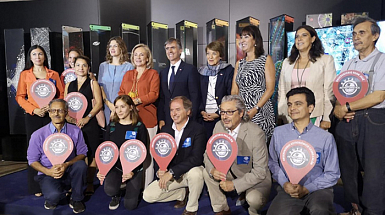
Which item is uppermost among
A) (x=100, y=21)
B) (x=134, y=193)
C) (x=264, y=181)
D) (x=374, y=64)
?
(x=100, y=21)

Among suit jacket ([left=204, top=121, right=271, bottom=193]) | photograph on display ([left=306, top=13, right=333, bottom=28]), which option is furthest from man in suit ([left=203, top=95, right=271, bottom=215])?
photograph on display ([left=306, top=13, right=333, bottom=28])

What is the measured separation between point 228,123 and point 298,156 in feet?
1.76

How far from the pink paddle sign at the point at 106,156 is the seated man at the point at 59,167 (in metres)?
0.19

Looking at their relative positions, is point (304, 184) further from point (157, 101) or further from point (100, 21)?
point (100, 21)

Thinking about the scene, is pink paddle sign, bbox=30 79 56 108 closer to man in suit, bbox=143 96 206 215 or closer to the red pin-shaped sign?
man in suit, bbox=143 96 206 215

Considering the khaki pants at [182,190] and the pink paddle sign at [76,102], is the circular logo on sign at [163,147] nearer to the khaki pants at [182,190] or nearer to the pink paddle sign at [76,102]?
the khaki pants at [182,190]

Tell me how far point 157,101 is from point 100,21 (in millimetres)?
1748

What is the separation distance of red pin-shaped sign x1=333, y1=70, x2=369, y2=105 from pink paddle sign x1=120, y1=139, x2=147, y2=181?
4.95 ft

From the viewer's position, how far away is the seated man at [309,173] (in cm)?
201

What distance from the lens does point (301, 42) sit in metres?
2.44

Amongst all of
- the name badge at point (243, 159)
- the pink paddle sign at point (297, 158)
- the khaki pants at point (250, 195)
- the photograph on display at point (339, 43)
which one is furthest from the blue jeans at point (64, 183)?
the photograph on display at point (339, 43)

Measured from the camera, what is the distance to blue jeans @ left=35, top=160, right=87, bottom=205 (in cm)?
256

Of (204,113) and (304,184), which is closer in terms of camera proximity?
(304,184)

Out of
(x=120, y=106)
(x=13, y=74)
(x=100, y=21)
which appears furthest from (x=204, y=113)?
(x=13, y=74)
